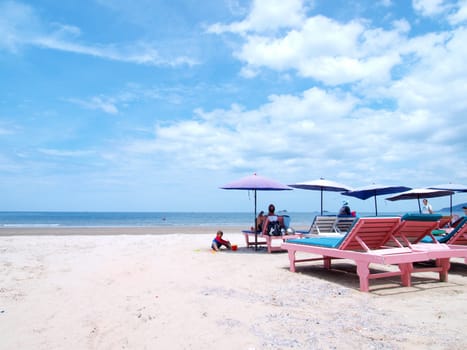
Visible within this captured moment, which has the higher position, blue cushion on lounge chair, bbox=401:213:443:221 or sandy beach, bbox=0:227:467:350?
blue cushion on lounge chair, bbox=401:213:443:221

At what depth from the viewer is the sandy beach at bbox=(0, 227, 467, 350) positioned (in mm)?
3127

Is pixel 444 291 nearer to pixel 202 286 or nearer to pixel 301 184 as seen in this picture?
pixel 202 286

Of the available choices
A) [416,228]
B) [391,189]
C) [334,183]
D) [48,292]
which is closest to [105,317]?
[48,292]

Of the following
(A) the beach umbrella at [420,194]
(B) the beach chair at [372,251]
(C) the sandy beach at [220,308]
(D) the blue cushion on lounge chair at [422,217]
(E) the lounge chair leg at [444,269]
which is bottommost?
(C) the sandy beach at [220,308]

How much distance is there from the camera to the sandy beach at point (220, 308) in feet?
10.3

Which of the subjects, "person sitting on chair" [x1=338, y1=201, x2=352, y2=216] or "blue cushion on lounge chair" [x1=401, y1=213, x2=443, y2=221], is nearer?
"blue cushion on lounge chair" [x1=401, y1=213, x2=443, y2=221]

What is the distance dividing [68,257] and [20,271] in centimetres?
179

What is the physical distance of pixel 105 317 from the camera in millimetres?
3756

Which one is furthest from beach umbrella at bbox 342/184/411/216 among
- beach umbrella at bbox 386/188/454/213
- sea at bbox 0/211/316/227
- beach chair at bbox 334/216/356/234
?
sea at bbox 0/211/316/227

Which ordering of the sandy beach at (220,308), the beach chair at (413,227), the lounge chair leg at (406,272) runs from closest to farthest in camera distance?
the sandy beach at (220,308), the lounge chair leg at (406,272), the beach chair at (413,227)

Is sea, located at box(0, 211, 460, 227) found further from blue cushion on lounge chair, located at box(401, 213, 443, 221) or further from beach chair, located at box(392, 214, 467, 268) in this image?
blue cushion on lounge chair, located at box(401, 213, 443, 221)

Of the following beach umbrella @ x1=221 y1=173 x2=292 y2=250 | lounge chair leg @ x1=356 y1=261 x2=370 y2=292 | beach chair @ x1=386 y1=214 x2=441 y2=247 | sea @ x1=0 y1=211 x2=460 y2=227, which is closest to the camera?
lounge chair leg @ x1=356 y1=261 x2=370 y2=292

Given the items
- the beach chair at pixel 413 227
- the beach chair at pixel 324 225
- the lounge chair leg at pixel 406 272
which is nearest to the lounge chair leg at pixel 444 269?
the beach chair at pixel 413 227

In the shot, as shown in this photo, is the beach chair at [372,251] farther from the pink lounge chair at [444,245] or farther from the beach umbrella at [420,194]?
the beach umbrella at [420,194]
